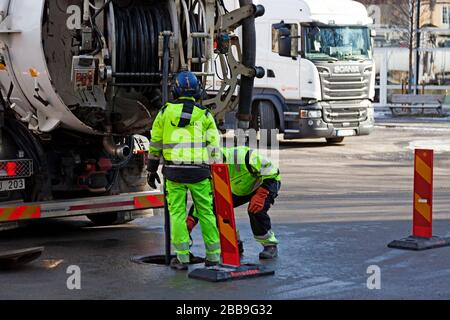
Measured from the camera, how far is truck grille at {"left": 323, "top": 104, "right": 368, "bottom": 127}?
2391 cm

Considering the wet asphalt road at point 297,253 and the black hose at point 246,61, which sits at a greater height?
the black hose at point 246,61

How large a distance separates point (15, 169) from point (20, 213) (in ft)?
1.56

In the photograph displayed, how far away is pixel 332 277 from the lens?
944cm

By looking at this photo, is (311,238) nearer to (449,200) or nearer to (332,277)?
(332,277)

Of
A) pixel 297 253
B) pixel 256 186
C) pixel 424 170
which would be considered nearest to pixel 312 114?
pixel 424 170

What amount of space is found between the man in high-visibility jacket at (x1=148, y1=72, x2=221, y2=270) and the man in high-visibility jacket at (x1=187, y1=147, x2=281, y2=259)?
1.05 feet

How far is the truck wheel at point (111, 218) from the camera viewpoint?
12664 millimetres

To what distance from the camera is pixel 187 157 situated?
971 centimetres

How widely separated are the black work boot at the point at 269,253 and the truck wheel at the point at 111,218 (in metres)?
2.58

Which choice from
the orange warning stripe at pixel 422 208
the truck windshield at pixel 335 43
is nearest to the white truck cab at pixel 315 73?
the truck windshield at pixel 335 43

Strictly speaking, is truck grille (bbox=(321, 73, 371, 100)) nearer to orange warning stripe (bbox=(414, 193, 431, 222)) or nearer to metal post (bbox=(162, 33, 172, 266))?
orange warning stripe (bbox=(414, 193, 431, 222))

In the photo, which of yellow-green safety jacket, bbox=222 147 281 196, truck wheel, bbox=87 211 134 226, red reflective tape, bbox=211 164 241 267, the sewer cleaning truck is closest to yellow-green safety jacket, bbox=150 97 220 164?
red reflective tape, bbox=211 164 241 267

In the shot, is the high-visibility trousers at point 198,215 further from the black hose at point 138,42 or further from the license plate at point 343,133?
the license plate at point 343,133
